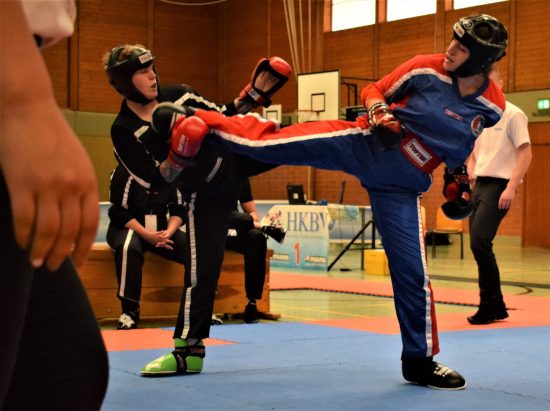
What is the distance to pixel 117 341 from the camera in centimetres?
548

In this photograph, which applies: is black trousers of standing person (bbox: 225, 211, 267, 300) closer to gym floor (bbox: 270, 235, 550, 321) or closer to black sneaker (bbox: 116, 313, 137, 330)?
gym floor (bbox: 270, 235, 550, 321)

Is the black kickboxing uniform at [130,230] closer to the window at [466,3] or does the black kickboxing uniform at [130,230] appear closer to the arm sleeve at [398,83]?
the arm sleeve at [398,83]

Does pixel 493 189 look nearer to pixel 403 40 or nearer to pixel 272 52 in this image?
pixel 403 40

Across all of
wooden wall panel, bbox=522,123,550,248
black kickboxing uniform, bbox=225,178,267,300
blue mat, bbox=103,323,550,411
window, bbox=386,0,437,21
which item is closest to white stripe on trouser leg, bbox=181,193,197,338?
blue mat, bbox=103,323,550,411

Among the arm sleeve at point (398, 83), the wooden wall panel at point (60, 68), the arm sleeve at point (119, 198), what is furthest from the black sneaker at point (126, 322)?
the wooden wall panel at point (60, 68)

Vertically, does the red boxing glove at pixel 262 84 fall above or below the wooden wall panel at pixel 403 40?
below

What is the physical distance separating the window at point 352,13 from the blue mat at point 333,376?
17.5 meters

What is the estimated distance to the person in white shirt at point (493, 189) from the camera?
6.39m

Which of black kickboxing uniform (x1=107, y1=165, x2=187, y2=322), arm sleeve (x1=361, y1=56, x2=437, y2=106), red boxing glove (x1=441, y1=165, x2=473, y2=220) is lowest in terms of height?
black kickboxing uniform (x1=107, y1=165, x2=187, y2=322)

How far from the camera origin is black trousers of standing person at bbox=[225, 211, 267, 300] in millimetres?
6715

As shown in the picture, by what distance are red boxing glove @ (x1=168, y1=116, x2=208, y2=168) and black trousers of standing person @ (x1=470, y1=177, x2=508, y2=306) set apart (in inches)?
119

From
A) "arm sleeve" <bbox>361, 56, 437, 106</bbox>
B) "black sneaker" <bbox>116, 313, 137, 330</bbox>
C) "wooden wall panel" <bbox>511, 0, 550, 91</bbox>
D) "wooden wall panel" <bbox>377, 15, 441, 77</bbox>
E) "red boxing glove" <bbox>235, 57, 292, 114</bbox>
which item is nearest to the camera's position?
"arm sleeve" <bbox>361, 56, 437, 106</bbox>

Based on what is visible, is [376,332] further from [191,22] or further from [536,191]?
[191,22]

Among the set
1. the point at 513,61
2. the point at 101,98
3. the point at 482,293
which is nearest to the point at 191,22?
the point at 101,98
